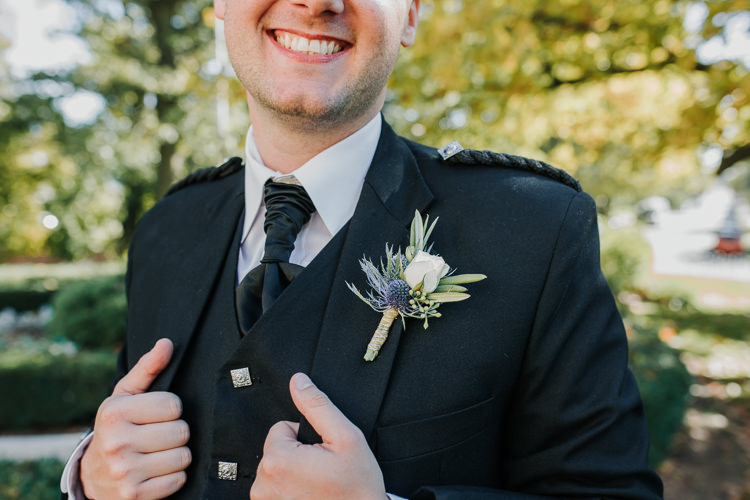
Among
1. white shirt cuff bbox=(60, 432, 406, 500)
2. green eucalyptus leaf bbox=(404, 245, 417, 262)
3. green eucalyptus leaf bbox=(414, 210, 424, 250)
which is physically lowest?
white shirt cuff bbox=(60, 432, 406, 500)

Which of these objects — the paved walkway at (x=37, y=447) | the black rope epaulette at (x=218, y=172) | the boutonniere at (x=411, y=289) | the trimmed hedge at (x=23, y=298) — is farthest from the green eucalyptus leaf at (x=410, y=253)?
the trimmed hedge at (x=23, y=298)

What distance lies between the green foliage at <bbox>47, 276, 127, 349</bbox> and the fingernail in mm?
7521

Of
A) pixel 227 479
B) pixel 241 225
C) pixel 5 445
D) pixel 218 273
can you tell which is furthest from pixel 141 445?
pixel 5 445

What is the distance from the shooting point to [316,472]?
1.08 meters

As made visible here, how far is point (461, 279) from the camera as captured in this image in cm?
127

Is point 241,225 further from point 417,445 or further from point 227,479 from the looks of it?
point 417,445

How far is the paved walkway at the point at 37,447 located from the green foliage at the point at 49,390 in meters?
0.34

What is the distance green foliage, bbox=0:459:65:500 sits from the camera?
402 cm

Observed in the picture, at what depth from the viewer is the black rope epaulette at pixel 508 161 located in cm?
154

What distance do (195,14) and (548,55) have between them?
16099 mm

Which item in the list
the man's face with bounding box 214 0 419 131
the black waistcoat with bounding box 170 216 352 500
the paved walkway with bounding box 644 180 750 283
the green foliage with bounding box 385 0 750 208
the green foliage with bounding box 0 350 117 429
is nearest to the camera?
the black waistcoat with bounding box 170 216 352 500

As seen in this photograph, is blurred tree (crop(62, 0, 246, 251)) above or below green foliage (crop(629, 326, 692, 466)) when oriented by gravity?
above

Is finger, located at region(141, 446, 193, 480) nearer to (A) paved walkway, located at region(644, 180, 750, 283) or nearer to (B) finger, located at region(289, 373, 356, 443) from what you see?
(B) finger, located at region(289, 373, 356, 443)

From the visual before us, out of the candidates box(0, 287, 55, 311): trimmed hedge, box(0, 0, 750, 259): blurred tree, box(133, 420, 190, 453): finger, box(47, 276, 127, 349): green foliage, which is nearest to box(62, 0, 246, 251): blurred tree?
box(0, 287, 55, 311): trimmed hedge
